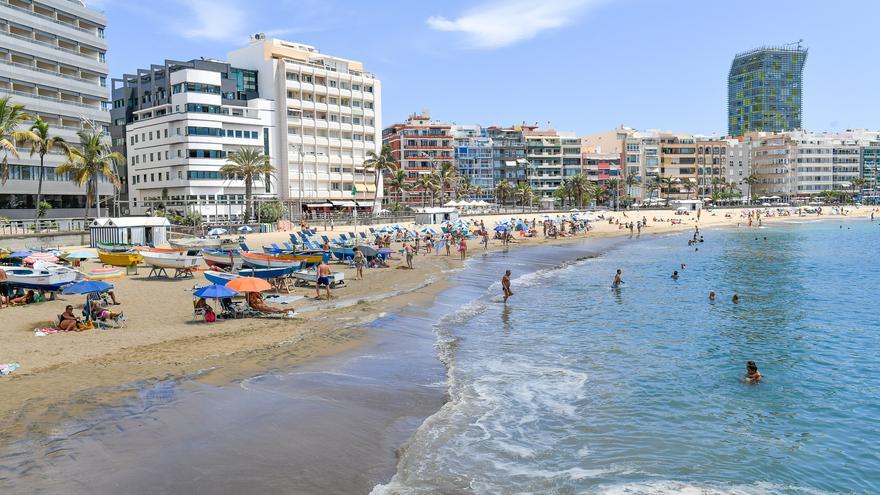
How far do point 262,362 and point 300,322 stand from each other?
16.3ft

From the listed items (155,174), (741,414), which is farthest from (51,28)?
(741,414)

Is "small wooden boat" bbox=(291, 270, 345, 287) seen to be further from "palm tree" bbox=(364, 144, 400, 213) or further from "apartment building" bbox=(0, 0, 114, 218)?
"palm tree" bbox=(364, 144, 400, 213)

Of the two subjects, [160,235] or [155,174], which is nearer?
[160,235]

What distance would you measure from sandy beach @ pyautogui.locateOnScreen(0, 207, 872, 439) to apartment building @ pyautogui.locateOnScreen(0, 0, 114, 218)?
3219 cm

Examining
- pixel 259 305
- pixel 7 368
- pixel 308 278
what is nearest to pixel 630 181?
pixel 308 278

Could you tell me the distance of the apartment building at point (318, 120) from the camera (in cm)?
7856

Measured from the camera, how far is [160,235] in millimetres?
41719

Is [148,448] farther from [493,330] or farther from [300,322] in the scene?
[493,330]

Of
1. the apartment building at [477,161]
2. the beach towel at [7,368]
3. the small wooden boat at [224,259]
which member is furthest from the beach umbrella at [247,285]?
the apartment building at [477,161]

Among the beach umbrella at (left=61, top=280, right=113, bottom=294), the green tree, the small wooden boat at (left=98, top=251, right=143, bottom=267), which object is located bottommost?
the beach umbrella at (left=61, top=280, right=113, bottom=294)

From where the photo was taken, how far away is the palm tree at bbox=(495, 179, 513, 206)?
400ft

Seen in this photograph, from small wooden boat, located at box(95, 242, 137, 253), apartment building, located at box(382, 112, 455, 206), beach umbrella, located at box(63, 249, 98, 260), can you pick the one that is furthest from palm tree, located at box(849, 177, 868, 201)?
beach umbrella, located at box(63, 249, 98, 260)

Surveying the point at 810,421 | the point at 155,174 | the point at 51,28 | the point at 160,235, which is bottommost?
the point at 810,421

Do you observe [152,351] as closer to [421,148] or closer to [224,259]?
[224,259]
